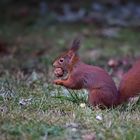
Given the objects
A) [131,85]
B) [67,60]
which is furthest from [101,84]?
[67,60]

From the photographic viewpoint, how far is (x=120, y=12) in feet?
38.3

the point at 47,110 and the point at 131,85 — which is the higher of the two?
the point at 131,85

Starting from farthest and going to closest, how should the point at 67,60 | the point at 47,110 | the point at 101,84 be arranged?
1. the point at 67,60
2. the point at 101,84
3. the point at 47,110

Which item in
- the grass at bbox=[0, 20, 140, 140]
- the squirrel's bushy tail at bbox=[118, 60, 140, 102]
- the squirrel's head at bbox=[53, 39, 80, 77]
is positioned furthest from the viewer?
the squirrel's head at bbox=[53, 39, 80, 77]

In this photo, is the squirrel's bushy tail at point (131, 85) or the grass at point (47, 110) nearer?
the grass at point (47, 110)

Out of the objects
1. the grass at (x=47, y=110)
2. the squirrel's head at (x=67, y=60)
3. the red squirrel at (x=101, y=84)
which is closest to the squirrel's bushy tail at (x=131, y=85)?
the red squirrel at (x=101, y=84)

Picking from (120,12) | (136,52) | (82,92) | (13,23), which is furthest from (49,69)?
(120,12)

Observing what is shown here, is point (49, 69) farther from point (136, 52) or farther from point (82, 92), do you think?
point (136, 52)

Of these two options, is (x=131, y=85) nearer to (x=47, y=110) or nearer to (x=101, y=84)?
(x=101, y=84)

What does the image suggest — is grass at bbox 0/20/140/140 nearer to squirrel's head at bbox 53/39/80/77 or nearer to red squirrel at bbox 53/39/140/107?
red squirrel at bbox 53/39/140/107

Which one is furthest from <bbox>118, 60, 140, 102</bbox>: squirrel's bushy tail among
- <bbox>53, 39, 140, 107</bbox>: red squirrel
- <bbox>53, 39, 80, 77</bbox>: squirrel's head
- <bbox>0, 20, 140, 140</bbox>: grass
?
<bbox>53, 39, 80, 77</bbox>: squirrel's head

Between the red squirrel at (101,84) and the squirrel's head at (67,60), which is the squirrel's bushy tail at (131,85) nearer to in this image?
the red squirrel at (101,84)

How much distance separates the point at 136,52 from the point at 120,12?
2.99m

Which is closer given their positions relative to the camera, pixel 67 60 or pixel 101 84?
pixel 101 84
